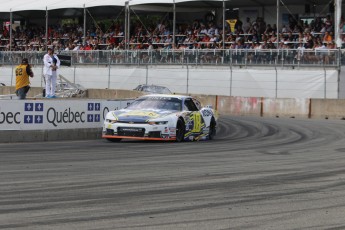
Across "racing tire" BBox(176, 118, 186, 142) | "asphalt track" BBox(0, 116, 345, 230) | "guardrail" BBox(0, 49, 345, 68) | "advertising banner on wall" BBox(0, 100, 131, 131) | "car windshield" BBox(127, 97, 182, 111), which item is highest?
"guardrail" BBox(0, 49, 345, 68)

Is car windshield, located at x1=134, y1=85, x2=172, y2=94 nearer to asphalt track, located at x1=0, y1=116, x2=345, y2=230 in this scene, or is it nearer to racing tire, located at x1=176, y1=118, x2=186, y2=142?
racing tire, located at x1=176, y1=118, x2=186, y2=142

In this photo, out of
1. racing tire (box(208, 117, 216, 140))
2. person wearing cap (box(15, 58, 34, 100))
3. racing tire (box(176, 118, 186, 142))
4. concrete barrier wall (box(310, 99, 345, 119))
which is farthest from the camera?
concrete barrier wall (box(310, 99, 345, 119))

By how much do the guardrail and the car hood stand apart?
1581 cm

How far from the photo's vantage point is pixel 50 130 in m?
21.7

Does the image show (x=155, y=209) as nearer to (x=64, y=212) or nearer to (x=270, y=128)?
(x=64, y=212)

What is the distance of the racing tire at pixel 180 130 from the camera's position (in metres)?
21.6

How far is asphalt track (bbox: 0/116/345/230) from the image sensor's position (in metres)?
9.22

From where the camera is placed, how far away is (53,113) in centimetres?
2184

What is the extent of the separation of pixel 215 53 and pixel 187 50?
149 cm

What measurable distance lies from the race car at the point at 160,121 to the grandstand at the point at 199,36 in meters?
14.4

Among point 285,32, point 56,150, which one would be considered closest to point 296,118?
point 285,32

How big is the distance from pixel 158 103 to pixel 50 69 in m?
5.73

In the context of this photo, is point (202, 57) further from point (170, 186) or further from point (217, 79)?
point (170, 186)

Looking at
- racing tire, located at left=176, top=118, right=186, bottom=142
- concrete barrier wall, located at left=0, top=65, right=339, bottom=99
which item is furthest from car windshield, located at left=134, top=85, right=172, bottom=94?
racing tire, located at left=176, top=118, right=186, bottom=142
